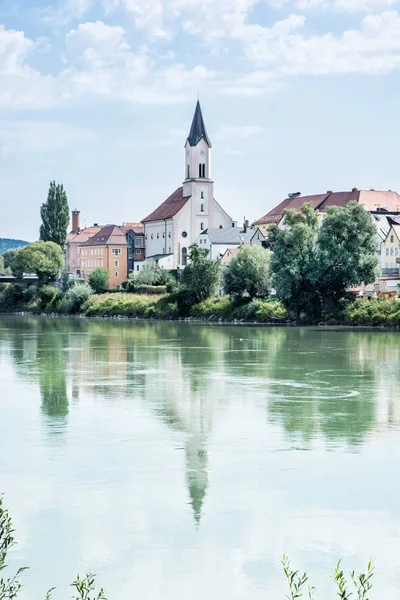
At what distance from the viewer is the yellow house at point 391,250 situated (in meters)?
94.2

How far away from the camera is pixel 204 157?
11619 centimetres

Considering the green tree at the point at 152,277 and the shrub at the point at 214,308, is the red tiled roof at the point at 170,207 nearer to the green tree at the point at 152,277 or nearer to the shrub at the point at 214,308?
the green tree at the point at 152,277

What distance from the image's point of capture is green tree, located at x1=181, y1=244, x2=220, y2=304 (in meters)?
76.9

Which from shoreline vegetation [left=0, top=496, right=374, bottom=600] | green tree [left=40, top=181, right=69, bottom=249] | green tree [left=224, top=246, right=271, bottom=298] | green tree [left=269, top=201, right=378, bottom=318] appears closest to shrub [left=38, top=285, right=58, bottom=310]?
green tree [left=40, top=181, right=69, bottom=249]

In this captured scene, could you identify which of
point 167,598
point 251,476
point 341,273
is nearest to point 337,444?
point 251,476

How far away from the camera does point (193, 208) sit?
4540 inches

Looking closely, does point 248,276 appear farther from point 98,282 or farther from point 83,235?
point 83,235

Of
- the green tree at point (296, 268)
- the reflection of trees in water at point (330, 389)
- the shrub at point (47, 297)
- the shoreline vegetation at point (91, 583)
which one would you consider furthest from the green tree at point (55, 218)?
the shoreline vegetation at point (91, 583)

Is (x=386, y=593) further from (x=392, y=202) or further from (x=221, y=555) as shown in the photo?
(x=392, y=202)

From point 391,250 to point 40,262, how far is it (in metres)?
36.0

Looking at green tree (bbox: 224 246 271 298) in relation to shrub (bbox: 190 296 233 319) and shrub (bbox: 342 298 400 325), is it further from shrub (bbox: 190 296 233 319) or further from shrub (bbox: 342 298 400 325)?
shrub (bbox: 342 298 400 325)

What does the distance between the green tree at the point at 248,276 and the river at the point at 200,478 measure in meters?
41.7

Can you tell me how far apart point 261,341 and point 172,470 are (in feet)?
103

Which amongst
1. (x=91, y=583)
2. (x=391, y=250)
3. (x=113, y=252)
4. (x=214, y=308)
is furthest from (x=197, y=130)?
(x=91, y=583)
